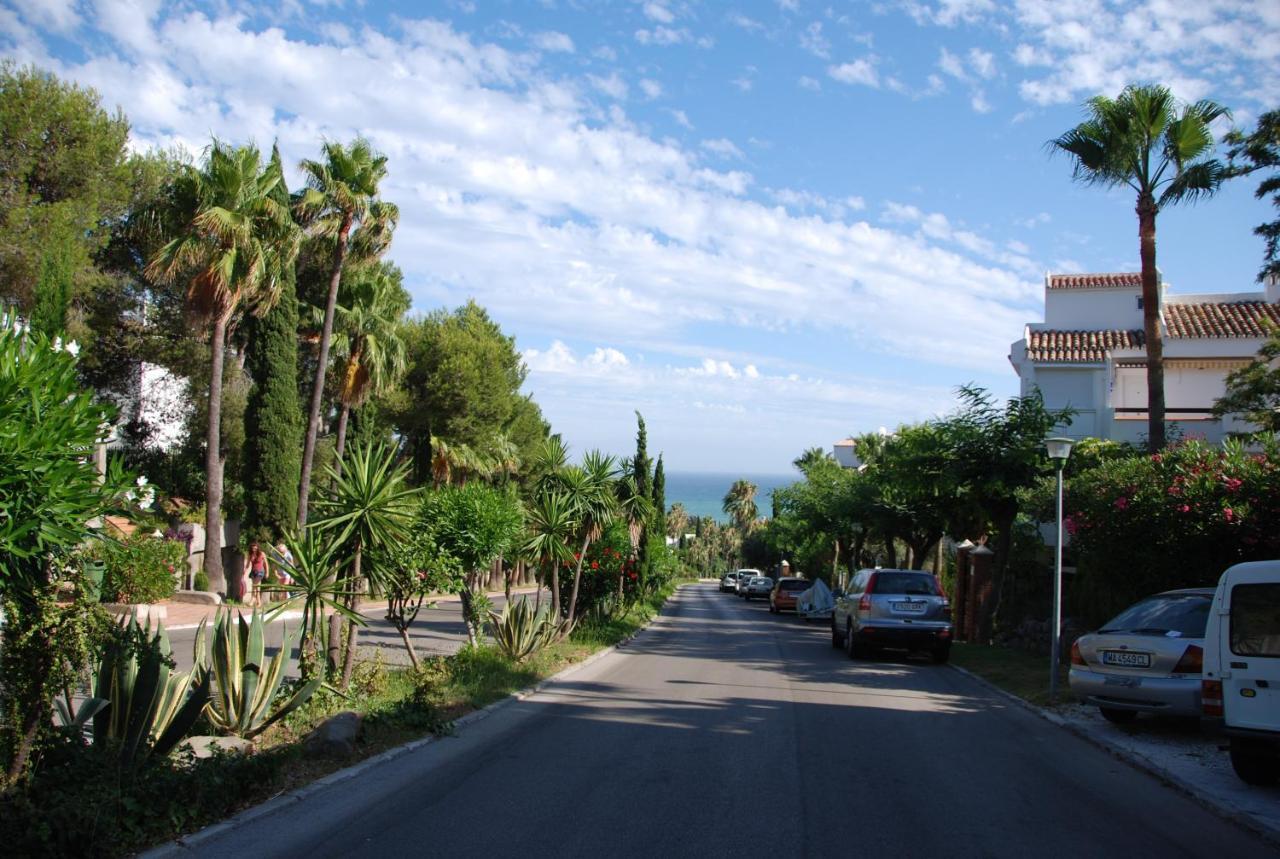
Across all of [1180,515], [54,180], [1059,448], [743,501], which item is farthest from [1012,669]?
[743,501]

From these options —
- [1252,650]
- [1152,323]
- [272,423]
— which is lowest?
[1252,650]

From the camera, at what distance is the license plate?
11.0 metres

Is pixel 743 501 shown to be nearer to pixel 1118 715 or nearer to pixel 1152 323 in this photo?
pixel 1152 323

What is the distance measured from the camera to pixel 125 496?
24.8 ft

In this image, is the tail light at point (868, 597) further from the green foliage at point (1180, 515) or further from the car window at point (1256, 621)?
the car window at point (1256, 621)

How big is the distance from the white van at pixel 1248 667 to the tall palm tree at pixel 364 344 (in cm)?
2646

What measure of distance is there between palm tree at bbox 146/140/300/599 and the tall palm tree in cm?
349

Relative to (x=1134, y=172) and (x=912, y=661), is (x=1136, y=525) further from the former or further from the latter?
(x=1134, y=172)

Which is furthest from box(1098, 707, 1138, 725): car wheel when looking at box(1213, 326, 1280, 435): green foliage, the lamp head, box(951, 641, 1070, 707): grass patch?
box(1213, 326, 1280, 435): green foliage

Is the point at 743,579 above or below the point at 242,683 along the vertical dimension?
below

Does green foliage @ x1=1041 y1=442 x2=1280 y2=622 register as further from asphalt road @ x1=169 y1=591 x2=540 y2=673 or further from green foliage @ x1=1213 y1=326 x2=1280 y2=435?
asphalt road @ x1=169 y1=591 x2=540 y2=673

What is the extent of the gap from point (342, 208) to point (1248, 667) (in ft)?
70.9

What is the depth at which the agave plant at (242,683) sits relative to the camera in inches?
360

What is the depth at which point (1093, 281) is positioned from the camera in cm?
3553
